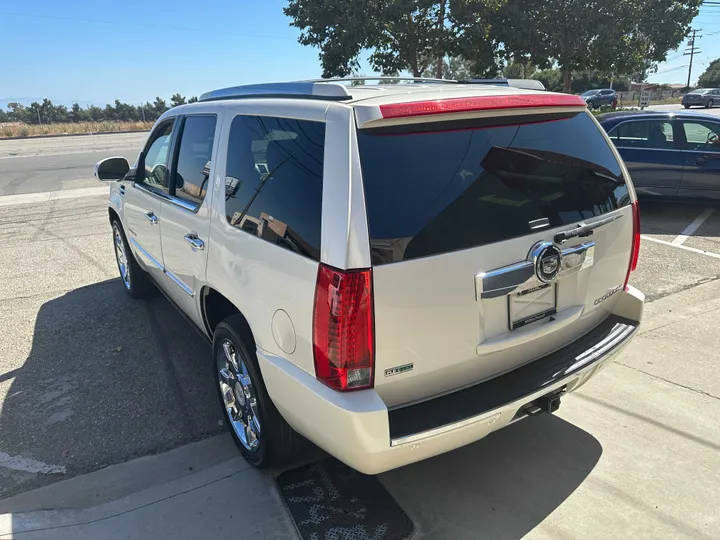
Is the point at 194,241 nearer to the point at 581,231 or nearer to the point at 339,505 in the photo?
the point at 339,505

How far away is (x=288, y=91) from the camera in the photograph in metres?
2.80

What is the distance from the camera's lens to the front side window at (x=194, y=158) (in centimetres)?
325

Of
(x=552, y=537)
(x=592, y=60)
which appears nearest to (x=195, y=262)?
(x=552, y=537)

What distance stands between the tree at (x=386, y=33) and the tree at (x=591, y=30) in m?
0.93

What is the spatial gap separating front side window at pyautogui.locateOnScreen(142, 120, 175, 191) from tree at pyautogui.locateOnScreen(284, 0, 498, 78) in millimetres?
15247

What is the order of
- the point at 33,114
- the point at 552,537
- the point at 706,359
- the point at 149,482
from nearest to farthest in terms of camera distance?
the point at 552,537 < the point at 149,482 < the point at 706,359 < the point at 33,114

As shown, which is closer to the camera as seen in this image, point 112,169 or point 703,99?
point 112,169

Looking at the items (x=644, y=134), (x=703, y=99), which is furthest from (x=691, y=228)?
(x=703, y=99)

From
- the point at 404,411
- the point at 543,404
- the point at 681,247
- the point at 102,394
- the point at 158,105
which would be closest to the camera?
the point at 404,411

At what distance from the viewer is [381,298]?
2117 mm

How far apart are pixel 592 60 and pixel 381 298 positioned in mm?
21682

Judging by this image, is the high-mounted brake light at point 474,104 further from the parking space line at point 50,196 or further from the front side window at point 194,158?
the parking space line at point 50,196

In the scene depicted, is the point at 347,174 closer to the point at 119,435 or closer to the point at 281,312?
the point at 281,312

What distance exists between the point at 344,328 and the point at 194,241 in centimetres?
151
